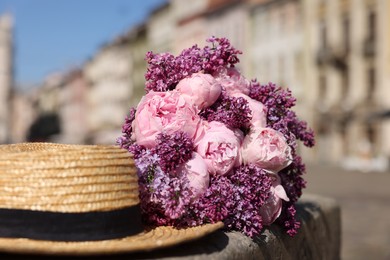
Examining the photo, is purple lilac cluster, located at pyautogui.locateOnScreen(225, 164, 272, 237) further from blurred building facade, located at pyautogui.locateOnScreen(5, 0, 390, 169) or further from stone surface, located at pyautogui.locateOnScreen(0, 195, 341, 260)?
blurred building facade, located at pyautogui.locateOnScreen(5, 0, 390, 169)

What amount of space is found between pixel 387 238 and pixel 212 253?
7266mm

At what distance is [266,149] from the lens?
2.94 meters

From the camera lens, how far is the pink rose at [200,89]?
116 inches

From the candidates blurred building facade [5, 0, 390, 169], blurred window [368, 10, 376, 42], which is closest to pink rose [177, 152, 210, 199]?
blurred building facade [5, 0, 390, 169]

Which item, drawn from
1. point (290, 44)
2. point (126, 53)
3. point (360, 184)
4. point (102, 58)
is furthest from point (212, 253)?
point (102, 58)

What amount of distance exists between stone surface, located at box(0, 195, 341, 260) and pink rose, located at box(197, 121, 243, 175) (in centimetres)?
23

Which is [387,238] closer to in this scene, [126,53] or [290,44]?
[290,44]

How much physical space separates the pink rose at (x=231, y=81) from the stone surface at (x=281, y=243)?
551 mm

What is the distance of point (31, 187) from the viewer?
235 cm

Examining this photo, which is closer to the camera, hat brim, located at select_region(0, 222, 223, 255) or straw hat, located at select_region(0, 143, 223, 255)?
hat brim, located at select_region(0, 222, 223, 255)

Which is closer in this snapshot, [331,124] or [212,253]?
[212,253]

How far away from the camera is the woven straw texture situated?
2.34 metres

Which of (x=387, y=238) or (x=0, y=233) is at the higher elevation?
(x=0, y=233)

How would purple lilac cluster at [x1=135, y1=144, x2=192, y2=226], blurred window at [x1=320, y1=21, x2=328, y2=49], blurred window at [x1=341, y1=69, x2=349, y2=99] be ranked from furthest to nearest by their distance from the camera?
blurred window at [x1=320, y1=21, x2=328, y2=49] < blurred window at [x1=341, y1=69, x2=349, y2=99] < purple lilac cluster at [x1=135, y1=144, x2=192, y2=226]
